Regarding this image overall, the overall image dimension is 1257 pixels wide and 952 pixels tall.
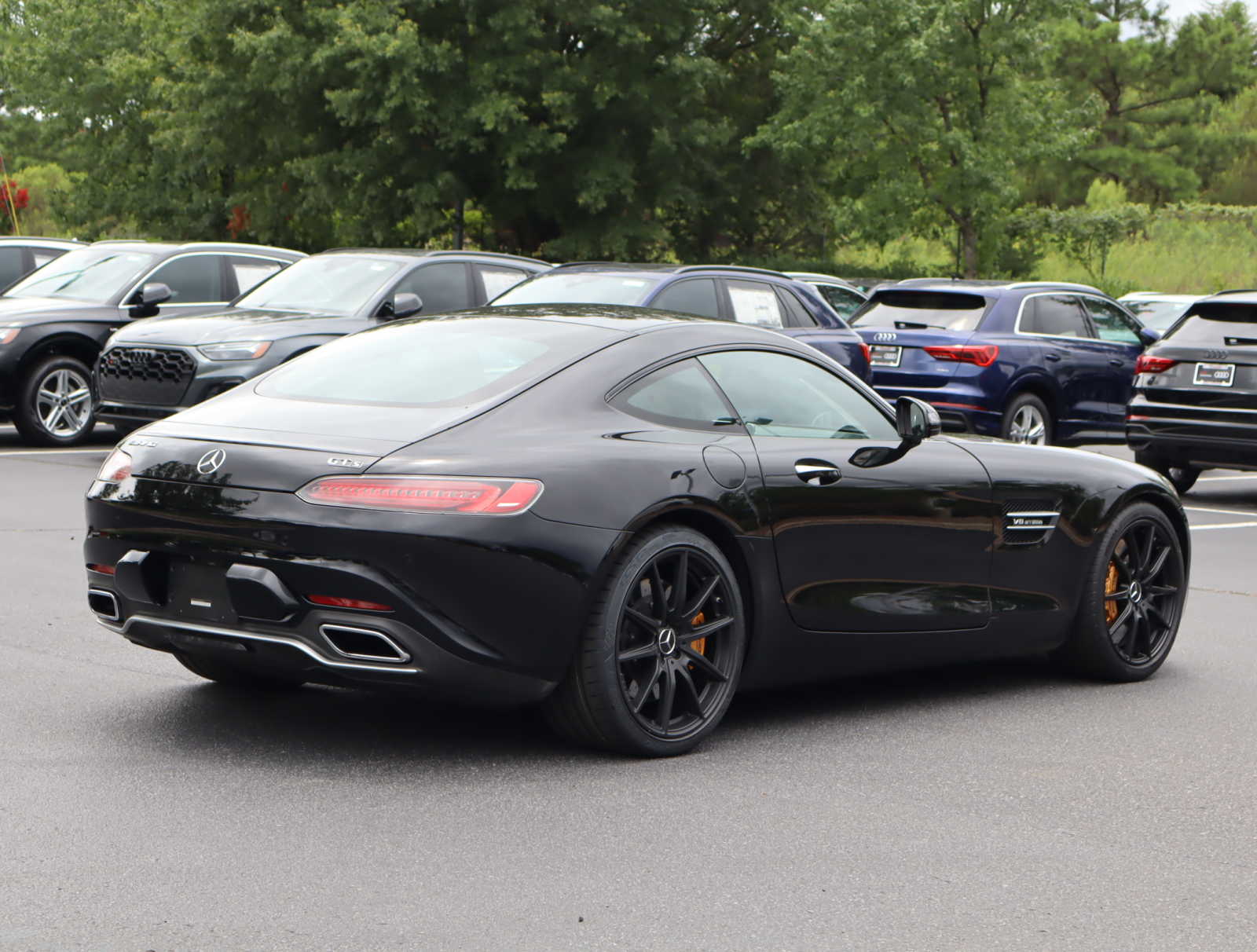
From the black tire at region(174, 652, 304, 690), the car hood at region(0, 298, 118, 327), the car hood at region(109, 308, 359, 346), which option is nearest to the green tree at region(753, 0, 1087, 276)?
the car hood at region(0, 298, 118, 327)

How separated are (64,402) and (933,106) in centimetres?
2247

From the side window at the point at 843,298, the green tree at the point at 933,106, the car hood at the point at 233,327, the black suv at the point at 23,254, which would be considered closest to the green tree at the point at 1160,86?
the green tree at the point at 933,106

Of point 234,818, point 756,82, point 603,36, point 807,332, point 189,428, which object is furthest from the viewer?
point 756,82

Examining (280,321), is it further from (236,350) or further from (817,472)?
(817,472)

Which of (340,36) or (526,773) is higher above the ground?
(340,36)

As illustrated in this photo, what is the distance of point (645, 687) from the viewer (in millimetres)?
5484

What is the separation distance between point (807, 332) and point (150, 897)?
1116 cm

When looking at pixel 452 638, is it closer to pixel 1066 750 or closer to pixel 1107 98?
pixel 1066 750

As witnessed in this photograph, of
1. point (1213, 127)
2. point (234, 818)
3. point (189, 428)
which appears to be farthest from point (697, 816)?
point (1213, 127)

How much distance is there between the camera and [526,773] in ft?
17.5

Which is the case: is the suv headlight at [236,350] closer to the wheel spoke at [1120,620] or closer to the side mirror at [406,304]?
the side mirror at [406,304]

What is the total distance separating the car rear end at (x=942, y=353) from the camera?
16.0m

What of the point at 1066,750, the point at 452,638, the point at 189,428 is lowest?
the point at 1066,750

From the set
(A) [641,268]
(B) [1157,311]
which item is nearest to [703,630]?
(A) [641,268]
